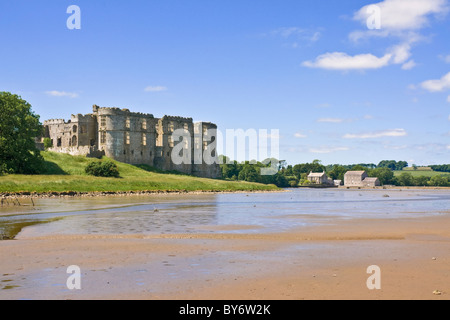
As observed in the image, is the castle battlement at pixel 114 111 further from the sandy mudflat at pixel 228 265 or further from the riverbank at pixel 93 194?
the sandy mudflat at pixel 228 265

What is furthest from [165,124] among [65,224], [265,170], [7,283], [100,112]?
[7,283]

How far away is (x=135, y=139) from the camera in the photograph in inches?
3944

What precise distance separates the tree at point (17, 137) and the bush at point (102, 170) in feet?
30.1

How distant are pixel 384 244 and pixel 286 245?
396 centimetres

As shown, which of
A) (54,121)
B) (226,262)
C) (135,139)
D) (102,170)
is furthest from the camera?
(54,121)

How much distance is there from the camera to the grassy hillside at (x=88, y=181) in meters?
62.0

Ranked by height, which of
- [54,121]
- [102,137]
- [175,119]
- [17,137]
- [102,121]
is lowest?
[17,137]

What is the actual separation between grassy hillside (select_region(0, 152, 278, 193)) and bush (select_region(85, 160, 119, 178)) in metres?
1.26

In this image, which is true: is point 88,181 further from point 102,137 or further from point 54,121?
point 54,121

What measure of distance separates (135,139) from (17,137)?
32.4 metres

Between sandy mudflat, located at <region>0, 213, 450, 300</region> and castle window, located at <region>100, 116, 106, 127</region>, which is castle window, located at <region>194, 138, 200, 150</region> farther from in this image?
sandy mudflat, located at <region>0, 213, 450, 300</region>

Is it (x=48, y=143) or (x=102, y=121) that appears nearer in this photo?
(x=102, y=121)

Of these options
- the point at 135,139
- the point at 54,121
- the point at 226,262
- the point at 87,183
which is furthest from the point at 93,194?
the point at 226,262

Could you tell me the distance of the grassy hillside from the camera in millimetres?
62022
